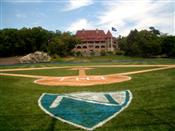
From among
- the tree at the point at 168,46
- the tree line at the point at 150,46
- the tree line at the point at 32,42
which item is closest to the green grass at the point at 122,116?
the tree line at the point at 150,46

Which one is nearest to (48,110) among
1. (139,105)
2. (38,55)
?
(139,105)

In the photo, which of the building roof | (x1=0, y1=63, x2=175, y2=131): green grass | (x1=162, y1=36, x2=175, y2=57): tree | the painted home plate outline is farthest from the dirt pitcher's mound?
the building roof

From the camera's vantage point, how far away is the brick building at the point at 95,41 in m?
110

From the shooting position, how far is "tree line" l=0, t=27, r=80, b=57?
82062mm

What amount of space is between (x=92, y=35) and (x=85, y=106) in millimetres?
101070

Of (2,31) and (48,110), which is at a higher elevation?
(2,31)

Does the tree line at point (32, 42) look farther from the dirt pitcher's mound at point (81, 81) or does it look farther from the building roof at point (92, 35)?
the dirt pitcher's mound at point (81, 81)

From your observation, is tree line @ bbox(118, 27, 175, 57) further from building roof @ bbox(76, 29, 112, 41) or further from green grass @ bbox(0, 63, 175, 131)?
green grass @ bbox(0, 63, 175, 131)

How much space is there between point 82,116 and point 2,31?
89.2m

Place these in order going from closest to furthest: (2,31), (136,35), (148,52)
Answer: (148,52), (136,35), (2,31)

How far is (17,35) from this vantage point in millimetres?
90375

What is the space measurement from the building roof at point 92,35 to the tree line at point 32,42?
18.0 metres

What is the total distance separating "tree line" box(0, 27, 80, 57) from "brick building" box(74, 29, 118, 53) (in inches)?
725

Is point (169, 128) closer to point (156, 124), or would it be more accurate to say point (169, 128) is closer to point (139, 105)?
point (156, 124)
